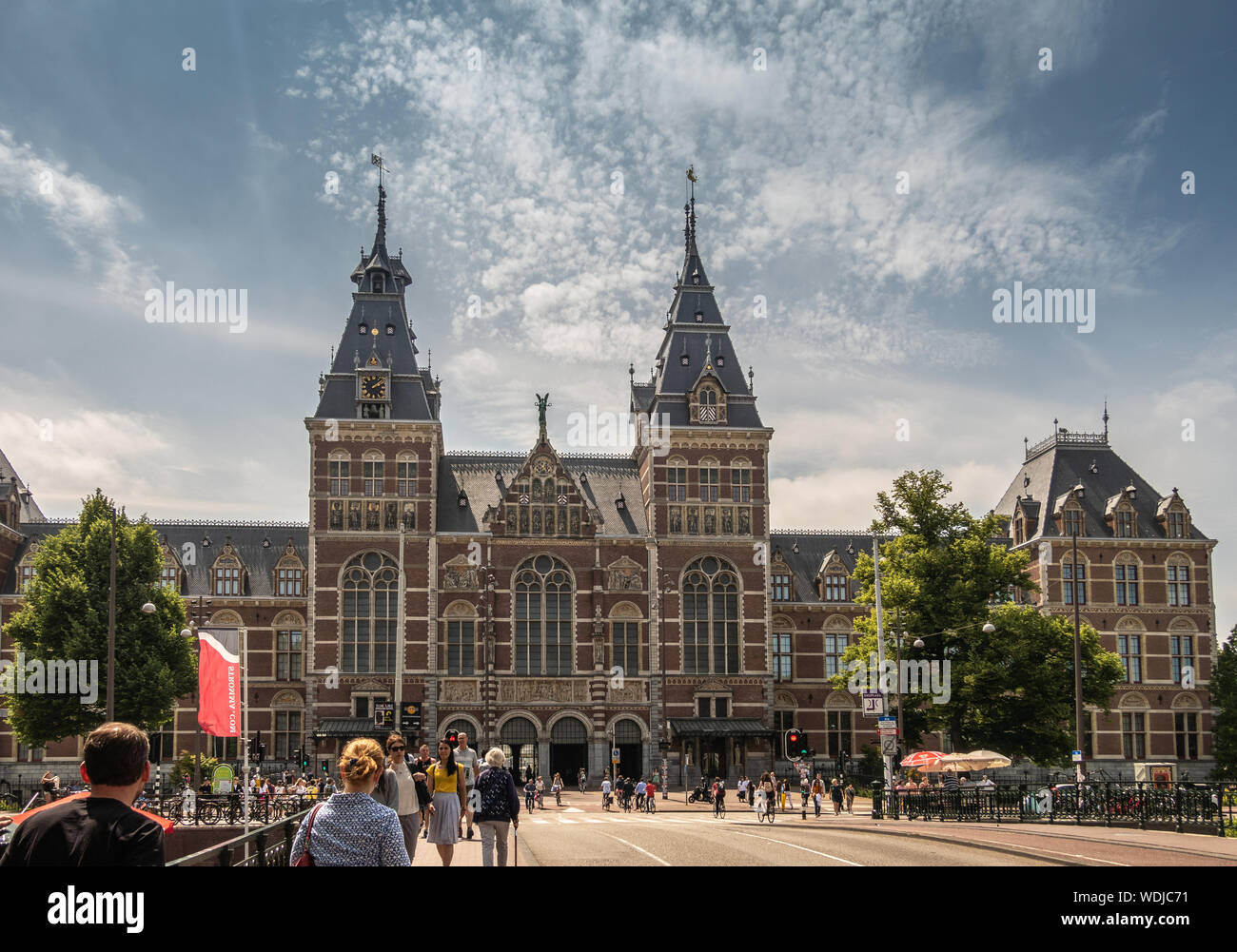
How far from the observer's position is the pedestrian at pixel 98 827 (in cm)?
626

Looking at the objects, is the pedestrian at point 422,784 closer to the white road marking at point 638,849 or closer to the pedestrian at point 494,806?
the pedestrian at point 494,806

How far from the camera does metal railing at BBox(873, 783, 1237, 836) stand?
27562mm

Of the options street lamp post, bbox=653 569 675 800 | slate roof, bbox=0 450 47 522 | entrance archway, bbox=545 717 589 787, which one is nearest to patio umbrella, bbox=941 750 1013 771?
street lamp post, bbox=653 569 675 800

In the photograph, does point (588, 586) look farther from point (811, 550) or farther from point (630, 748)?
point (811, 550)

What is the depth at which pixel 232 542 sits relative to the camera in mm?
69938

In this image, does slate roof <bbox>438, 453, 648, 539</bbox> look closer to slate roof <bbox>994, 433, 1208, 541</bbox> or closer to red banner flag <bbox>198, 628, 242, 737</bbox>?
slate roof <bbox>994, 433, 1208, 541</bbox>

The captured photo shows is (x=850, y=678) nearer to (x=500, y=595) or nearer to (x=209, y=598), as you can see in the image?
(x=500, y=595)

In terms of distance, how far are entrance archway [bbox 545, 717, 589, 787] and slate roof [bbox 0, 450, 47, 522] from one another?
33.3 metres

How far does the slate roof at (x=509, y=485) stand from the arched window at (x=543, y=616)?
1.93m

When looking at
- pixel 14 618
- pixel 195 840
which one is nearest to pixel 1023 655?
pixel 195 840
